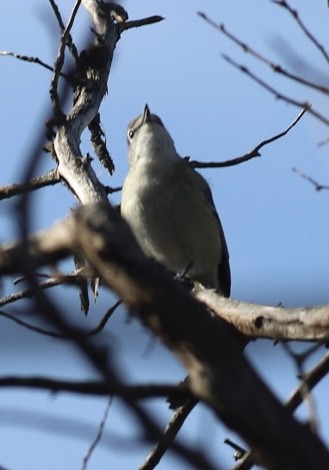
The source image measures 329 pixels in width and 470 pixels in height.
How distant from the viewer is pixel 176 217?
6.48 m

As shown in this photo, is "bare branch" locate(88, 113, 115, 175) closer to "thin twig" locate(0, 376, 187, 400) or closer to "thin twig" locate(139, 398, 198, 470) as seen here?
"thin twig" locate(139, 398, 198, 470)

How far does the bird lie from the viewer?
641 centimetres

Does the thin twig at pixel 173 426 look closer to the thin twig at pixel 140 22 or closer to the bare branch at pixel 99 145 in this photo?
the bare branch at pixel 99 145

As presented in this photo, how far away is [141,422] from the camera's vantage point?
4.09ft

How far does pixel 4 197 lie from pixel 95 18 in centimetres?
178

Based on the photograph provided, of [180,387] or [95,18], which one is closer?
[180,387]

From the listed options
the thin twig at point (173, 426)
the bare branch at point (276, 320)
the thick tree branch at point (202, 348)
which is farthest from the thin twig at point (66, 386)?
the thin twig at point (173, 426)

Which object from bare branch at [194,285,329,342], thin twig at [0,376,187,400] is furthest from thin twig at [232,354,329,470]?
thin twig at [0,376,187,400]

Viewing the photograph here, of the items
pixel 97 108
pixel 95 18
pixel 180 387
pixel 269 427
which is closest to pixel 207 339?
pixel 269 427

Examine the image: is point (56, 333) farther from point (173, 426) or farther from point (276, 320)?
point (173, 426)

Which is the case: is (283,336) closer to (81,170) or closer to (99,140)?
(81,170)

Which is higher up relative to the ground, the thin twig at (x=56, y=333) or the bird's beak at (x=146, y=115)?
the bird's beak at (x=146, y=115)

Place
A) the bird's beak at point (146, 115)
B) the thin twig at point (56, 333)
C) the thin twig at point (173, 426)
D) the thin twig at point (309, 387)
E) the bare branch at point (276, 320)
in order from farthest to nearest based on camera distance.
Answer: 1. the bird's beak at point (146, 115)
2. the thin twig at point (173, 426)
3. the bare branch at point (276, 320)
4. the thin twig at point (309, 387)
5. the thin twig at point (56, 333)

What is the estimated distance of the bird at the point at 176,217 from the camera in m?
6.41
